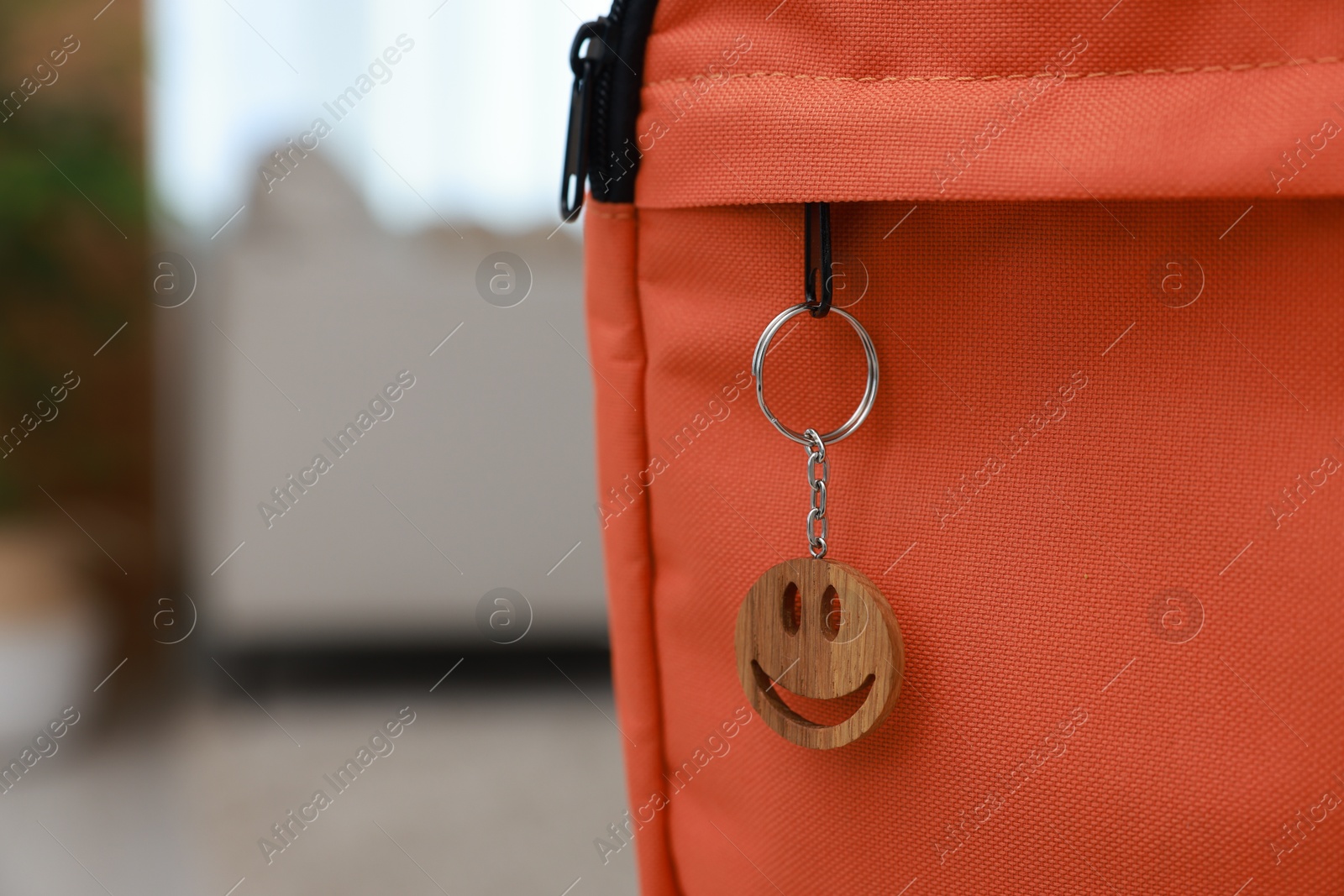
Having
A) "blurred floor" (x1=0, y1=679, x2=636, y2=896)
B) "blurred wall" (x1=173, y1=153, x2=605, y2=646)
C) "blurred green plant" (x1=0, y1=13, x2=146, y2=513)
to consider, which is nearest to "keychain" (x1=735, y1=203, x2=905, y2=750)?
"blurred floor" (x1=0, y1=679, x2=636, y2=896)

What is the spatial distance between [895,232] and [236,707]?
3.77ft

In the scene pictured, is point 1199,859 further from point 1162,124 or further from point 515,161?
point 515,161

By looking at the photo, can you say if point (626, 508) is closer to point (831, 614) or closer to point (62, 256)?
point (831, 614)

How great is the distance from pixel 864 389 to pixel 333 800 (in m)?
0.83

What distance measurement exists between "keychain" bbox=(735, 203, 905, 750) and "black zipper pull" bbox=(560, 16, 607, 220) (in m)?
0.09

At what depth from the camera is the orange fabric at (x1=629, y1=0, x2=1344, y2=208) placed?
0.87 feet

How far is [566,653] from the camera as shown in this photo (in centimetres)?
135

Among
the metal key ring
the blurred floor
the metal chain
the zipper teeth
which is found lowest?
the metal chain

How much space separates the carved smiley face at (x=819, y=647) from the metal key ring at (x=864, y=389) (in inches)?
1.6

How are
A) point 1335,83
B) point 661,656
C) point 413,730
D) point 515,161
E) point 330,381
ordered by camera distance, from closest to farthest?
point 1335,83 → point 661,656 → point 413,730 → point 330,381 → point 515,161

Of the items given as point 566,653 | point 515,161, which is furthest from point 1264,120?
point 515,161

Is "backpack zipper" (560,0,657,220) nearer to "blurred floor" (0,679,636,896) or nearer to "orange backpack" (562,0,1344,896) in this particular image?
"orange backpack" (562,0,1344,896)

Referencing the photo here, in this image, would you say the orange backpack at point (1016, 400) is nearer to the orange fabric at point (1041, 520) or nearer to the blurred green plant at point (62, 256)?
the orange fabric at point (1041, 520)

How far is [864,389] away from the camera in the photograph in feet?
1.09
